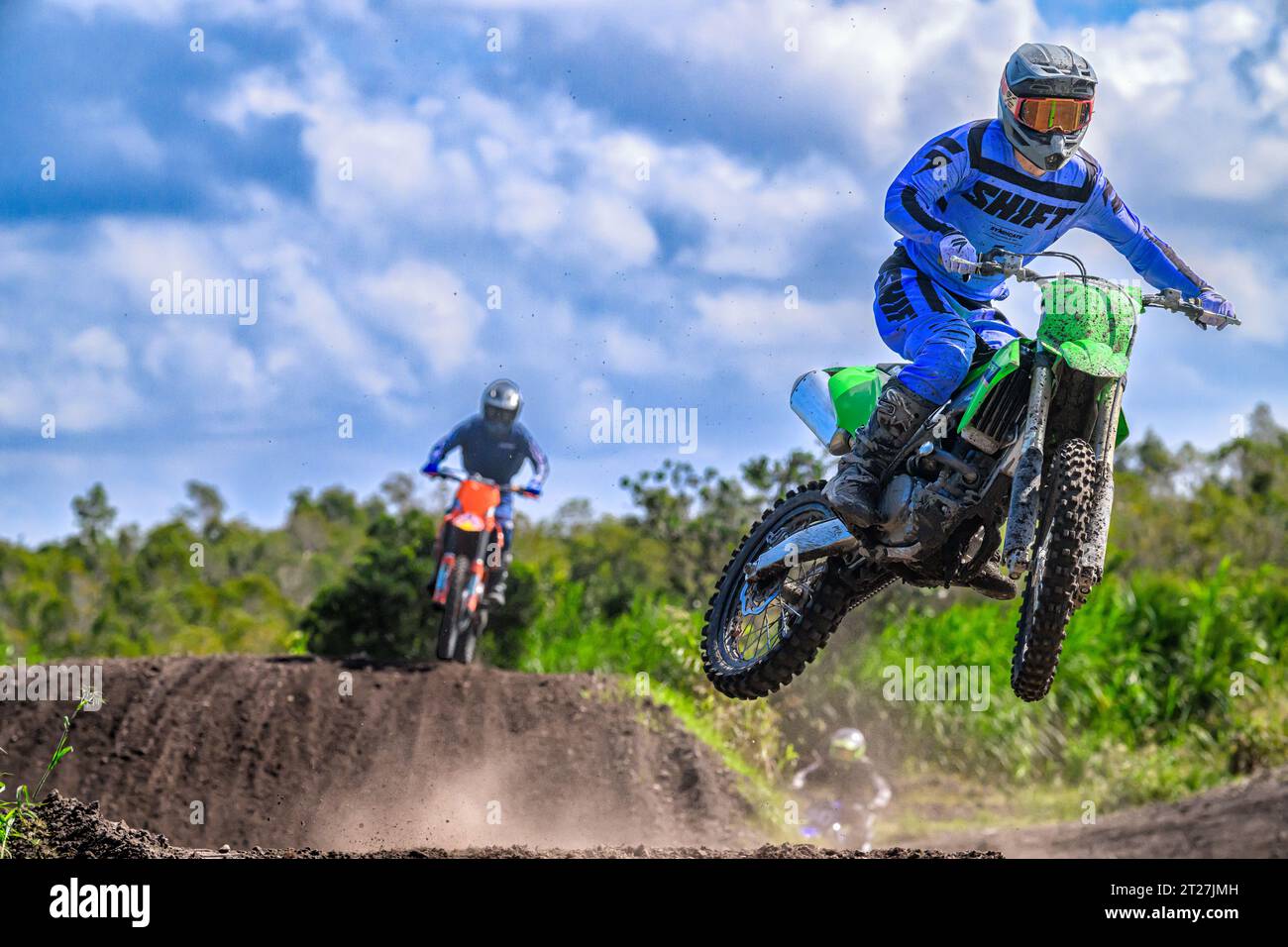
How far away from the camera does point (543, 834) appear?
12148mm

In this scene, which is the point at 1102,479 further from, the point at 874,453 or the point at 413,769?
the point at 413,769

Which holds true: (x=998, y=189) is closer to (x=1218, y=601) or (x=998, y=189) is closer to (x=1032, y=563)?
(x=1032, y=563)

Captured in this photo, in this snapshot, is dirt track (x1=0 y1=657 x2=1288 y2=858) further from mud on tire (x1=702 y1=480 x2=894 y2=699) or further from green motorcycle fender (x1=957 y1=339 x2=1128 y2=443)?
green motorcycle fender (x1=957 y1=339 x2=1128 y2=443)

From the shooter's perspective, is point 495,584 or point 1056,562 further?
point 495,584

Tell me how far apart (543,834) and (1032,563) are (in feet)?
22.1

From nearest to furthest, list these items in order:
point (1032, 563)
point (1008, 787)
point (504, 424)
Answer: point (1032, 563) < point (504, 424) < point (1008, 787)

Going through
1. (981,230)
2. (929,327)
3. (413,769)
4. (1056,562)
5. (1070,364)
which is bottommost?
(413,769)

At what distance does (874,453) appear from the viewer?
7.52m

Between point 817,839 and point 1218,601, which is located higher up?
point 1218,601

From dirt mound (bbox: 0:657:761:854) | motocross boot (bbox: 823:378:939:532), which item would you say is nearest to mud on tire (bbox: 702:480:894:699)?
motocross boot (bbox: 823:378:939:532)

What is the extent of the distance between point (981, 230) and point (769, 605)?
89.3 inches

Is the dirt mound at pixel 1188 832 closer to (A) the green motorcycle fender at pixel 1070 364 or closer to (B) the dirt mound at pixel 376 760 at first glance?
(B) the dirt mound at pixel 376 760

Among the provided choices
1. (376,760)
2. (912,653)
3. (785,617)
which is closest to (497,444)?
(376,760)
